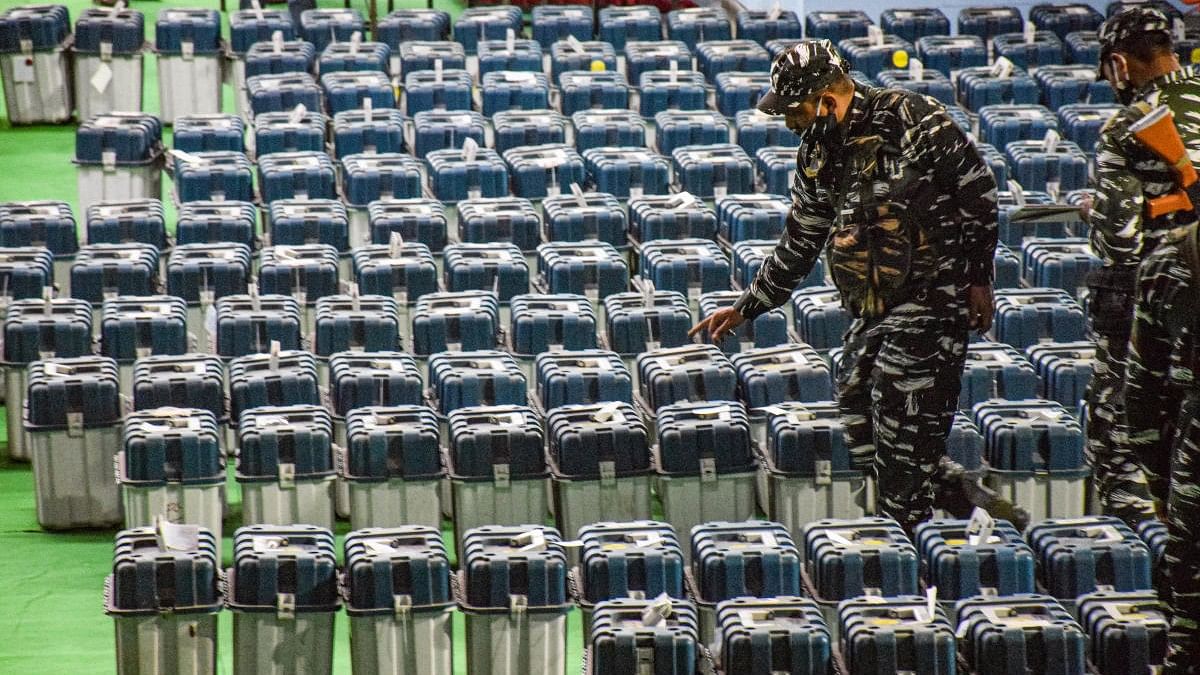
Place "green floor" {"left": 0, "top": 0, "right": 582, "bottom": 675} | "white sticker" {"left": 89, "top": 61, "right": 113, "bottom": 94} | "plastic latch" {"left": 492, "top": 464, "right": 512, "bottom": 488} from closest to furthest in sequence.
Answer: "green floor" {"left": 0, "top": 0, "right": 582, "bottom": 675}
"plastic latch" {"left": 492, "top": 464, "right": 512, "bottom": 488}
"white sticker" {"left": 89, "top": 61, "right": 113, "bottom": 94}

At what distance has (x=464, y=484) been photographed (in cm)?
666

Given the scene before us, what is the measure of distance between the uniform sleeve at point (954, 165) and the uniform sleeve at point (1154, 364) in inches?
54.2

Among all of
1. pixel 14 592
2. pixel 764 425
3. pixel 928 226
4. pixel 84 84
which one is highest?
pixel 84 84

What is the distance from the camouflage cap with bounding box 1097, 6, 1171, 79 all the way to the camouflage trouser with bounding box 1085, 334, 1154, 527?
0.98 m

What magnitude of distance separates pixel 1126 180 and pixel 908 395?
3.21 ft

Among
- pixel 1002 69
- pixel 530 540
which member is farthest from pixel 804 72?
pixel 1002 69

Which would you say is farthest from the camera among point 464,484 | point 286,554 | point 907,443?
point 464,484

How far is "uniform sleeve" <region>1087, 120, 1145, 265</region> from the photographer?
5.77m

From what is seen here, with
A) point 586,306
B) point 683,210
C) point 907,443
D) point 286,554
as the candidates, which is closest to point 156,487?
point 286,554

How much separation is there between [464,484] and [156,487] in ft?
3.61

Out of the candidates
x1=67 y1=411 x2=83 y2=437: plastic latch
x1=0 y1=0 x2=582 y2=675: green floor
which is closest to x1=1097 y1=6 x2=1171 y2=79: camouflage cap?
x1=0 y1=0 x2=582 y2=675: green floor

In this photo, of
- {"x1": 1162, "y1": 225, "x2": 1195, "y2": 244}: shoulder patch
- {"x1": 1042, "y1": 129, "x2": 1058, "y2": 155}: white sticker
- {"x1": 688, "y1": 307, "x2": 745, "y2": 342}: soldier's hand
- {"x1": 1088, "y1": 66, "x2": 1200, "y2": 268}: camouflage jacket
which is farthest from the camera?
{"x1": 1042, "y1": 129, "x2": 1058, "y2": 155}: white sticker

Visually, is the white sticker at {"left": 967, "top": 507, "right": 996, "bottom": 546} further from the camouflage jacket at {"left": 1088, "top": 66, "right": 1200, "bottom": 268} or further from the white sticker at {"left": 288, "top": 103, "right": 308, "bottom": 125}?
the white sticker at {"left": 288, "top": 103, "right": 308, "bottom": 125}

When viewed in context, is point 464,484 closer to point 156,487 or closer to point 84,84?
point 156,487
